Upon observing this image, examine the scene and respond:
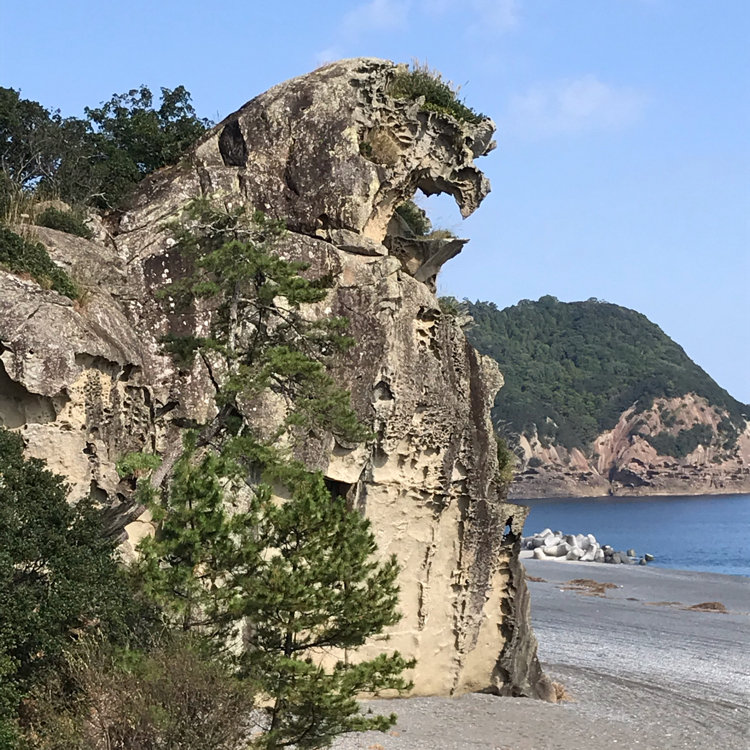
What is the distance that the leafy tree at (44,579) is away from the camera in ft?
44.7

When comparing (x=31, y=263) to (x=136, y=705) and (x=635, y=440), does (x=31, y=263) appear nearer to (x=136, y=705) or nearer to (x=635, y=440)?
(x=136, y=705)

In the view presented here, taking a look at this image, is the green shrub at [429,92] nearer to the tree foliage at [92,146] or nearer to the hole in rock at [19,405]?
the tree foliage at [92,146]

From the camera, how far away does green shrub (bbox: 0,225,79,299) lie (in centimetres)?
1978

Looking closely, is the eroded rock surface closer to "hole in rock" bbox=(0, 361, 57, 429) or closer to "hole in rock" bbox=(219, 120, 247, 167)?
"hole in rock" bbox=(219, 120, 247, 167)

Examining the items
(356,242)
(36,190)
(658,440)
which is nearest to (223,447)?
(356,242)

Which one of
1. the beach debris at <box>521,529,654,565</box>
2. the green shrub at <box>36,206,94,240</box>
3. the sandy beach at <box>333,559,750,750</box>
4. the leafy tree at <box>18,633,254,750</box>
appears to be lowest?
the sandy beach at <box>333,559,750,750</box>

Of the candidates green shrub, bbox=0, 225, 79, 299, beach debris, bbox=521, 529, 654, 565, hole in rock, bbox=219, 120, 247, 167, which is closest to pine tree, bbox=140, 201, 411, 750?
green shrub, bbox=0, 225, 79, 299

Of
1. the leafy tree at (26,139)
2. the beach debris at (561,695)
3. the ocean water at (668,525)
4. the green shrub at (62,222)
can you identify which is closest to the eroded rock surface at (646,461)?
the ocean water at (668,525)

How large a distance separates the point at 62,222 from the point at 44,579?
10457 millimetres

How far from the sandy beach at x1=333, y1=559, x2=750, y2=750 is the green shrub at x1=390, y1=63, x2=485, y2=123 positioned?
14.0 metres

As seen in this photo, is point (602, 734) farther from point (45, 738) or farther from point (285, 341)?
point (45, 738)

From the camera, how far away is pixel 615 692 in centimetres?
2927

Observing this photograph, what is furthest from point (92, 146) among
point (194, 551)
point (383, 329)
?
point (194, 551)

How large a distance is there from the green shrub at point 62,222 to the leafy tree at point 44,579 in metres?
8.24
